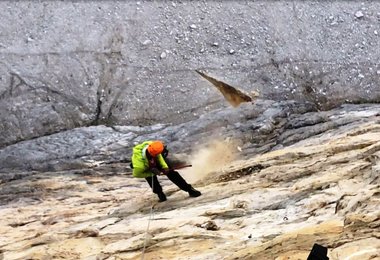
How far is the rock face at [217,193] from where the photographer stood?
24.6ft

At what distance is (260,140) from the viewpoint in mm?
13953

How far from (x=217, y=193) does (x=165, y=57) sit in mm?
7720

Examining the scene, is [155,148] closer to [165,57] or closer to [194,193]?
[194,193]

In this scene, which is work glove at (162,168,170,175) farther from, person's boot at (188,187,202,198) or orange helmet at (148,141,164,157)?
person's boot at (188,187,202,198)

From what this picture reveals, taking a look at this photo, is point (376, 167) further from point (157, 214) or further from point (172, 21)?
point (172, 21)

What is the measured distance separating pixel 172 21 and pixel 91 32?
239 centimetres

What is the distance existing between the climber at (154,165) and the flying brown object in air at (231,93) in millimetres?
6081

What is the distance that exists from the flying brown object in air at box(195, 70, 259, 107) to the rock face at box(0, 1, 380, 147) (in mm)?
194

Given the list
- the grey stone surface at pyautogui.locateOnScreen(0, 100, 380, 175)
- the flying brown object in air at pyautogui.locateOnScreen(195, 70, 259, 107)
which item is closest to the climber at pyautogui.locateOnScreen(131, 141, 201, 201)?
the grey stone surface at pyautogui.locateOnScreen(0, 100, 380, 175)

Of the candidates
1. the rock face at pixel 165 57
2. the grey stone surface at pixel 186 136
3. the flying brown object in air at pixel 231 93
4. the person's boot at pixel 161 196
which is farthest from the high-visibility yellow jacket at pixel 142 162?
the flying brown object in air at pixel 231 93

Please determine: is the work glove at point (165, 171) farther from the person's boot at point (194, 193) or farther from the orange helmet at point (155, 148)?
the person's boot at point (194, 193)

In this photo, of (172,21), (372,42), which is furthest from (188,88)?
(372,42)

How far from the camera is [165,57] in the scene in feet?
55.6

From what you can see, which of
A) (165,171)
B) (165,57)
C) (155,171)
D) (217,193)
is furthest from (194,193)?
(165,57)
